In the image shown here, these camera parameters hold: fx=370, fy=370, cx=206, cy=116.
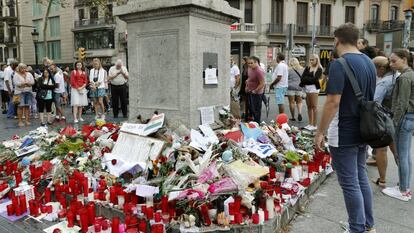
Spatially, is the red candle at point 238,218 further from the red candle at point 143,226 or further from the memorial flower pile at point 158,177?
the red candle at point 143,226

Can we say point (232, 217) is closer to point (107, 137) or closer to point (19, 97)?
point (107, 137)

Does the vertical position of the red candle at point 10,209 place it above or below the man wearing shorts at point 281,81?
below

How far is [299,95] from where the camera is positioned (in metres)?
10.1

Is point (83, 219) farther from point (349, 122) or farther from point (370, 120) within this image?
point (370, 120)

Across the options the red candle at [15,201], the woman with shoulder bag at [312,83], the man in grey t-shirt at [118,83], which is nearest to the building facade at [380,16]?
the woman with shoulder bag at [312,83]

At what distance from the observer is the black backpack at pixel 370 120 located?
2969 mm

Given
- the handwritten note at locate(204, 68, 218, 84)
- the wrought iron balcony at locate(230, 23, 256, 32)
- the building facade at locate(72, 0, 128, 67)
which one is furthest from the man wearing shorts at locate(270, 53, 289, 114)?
the building facade at locate(72, 0, 128, 67)

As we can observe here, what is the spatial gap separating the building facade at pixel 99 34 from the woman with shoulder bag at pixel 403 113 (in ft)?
127

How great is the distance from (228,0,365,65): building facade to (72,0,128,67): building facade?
1356cm

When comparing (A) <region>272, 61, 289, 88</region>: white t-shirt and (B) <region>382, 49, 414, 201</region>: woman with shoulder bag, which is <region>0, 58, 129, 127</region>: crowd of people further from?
(B) <region>382, 49, 414, 201</region>: woman with shoulder bag

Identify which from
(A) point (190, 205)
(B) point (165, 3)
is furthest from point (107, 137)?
(A) point (190, 205)

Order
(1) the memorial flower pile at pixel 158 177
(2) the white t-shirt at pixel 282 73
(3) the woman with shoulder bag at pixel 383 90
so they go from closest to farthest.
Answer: (1) the memorial flower pile at pixel 158 177, (3) the woman with shoulder bag at pixel 383 90, (2) the white t-shirt at pixel 282 73

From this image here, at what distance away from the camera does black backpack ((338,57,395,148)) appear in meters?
2.97

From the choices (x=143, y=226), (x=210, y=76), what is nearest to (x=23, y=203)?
(x=143, y=226)
